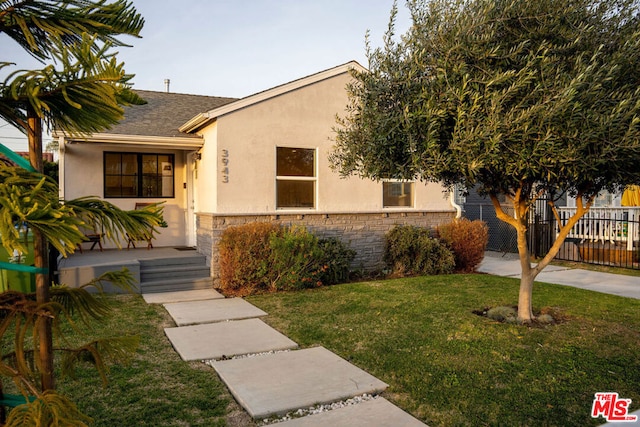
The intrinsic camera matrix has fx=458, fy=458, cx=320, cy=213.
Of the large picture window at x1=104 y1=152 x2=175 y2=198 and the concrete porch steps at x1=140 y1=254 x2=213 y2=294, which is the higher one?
the large picture window at x1=104 y1=152 x2=175 y2=198

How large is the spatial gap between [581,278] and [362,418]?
8.49 m

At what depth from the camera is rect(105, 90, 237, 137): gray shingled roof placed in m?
10.4

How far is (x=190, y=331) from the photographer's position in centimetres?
604

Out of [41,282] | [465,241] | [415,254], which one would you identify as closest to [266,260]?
[415,254]

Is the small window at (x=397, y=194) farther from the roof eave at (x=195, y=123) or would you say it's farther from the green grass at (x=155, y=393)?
the green grass at (x=155, y=393)

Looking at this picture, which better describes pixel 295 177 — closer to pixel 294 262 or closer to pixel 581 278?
pixel 294 262

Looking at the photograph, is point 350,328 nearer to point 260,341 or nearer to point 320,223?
point 260,341

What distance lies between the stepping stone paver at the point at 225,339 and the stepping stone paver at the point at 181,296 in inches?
73.5

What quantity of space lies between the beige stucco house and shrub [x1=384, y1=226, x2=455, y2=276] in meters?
0.42

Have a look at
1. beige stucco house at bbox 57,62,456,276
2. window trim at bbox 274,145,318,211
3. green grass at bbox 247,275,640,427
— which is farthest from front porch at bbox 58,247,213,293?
window trim at bbox 274,145,318,211

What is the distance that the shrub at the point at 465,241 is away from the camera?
1082 centimetres

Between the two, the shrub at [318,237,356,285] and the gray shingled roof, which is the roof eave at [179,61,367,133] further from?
the shrub at [318,237,356,285]

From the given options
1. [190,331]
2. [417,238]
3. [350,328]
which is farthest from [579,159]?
[417,238]

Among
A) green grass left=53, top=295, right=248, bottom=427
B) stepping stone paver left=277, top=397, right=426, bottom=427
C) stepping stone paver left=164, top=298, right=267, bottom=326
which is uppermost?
stepping stone paver left=277, top=397, right=426, bottom=427
